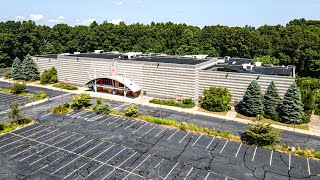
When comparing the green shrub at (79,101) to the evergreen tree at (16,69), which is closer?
the green shrub at (79,101)

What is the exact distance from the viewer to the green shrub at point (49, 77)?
67.2 m

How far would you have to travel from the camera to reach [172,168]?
89.9 feet

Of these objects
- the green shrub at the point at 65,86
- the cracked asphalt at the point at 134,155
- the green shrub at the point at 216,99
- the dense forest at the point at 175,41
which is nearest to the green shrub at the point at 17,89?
the green shrub at the point at 65,86

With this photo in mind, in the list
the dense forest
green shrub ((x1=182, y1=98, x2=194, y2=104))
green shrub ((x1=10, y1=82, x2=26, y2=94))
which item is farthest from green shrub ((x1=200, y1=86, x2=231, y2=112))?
green shrub ((x1=10, y1=82, x2=26, y2=94))

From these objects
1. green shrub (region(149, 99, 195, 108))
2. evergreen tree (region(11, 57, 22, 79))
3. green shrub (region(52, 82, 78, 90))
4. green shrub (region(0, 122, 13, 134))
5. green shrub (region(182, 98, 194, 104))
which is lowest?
green shrub (region(0, 122, 13, 134))

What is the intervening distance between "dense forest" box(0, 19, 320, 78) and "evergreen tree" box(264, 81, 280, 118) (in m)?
36.5

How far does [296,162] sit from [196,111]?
66.1ft

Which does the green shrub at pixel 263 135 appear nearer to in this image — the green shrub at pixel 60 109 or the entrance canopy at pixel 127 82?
the entrance canopy at pixel 127 82

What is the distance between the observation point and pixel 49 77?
67562 millimetres

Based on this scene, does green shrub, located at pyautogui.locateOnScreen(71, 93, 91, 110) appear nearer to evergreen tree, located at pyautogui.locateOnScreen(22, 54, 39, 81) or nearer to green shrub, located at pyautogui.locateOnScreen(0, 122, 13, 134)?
green shrub, located at pyautogui.locateOnScreen(0, 122, 13, 134)

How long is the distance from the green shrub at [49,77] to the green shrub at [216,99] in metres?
41.2

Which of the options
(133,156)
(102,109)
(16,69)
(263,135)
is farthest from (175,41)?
(133,156)

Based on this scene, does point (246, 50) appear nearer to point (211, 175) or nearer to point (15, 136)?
point (211, 175)

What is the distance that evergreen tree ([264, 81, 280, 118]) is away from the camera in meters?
42.5
